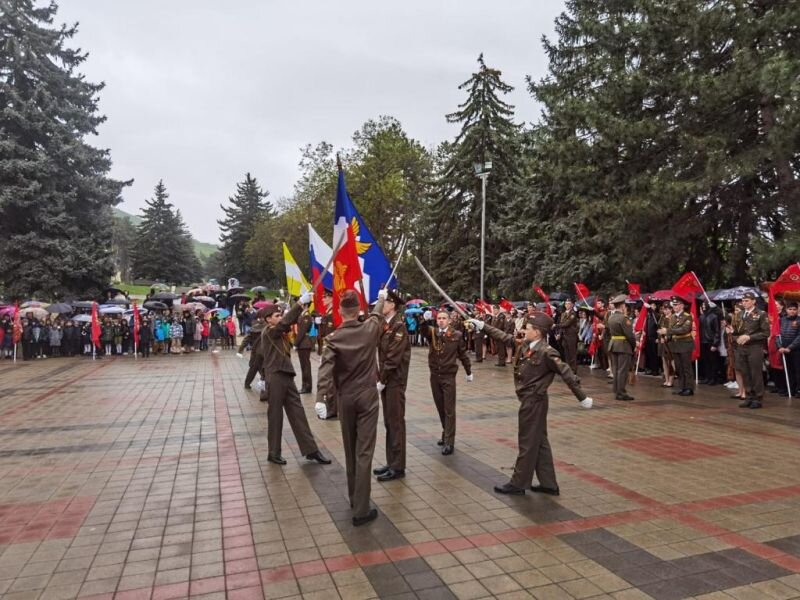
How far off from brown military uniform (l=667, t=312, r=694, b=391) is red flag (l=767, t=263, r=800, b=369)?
1485 mm

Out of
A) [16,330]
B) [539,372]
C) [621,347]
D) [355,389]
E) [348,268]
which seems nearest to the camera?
[355,389]

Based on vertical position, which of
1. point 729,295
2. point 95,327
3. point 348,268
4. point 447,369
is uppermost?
point 348,268

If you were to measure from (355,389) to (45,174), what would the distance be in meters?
30.3

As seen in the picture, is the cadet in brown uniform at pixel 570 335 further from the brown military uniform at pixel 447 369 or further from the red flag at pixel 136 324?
the red flag at pixel 136 324

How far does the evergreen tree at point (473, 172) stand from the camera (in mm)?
32562

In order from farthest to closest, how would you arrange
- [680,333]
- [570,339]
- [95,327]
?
[95,327]
[570,339]
[680,333]

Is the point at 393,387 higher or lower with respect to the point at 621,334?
lower

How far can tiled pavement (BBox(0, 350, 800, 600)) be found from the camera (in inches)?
165

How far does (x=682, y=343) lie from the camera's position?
12.5 metres

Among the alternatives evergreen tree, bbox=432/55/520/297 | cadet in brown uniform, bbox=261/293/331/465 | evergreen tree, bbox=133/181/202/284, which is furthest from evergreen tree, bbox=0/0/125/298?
evergreen tree, bbox=133/181/202/284

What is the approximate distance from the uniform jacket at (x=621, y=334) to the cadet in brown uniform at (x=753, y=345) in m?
1.90

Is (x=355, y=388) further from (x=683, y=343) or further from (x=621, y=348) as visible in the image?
(x=683, y=343)

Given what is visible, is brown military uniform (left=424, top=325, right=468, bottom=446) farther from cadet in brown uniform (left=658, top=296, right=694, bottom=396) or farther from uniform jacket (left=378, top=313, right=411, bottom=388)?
cadet in brown uniform (left=658, top=296, right=694, bottom=396)

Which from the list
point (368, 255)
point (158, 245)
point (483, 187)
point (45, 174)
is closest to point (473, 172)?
point (483, 187)
